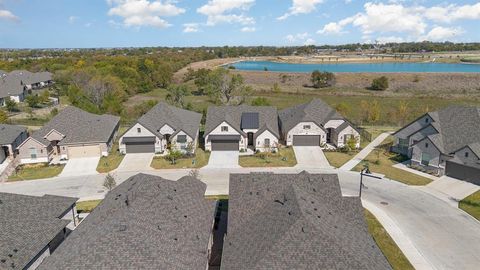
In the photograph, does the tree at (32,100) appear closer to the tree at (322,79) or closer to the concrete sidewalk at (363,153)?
the concrete sidewalk at (363,153)

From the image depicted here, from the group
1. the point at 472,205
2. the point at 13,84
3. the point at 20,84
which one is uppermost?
the point at 13,84

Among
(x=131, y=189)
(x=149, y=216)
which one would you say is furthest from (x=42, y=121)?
(x=149, y=216)

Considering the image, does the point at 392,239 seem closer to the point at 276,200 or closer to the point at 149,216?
the point at 276,200

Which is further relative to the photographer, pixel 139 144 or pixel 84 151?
pixel 139 144

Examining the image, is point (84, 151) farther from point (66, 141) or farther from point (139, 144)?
point (139, 144)

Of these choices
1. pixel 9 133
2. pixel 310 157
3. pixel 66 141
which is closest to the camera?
pixel 310 157

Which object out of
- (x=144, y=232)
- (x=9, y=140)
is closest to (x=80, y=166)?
(x=9, y=140)

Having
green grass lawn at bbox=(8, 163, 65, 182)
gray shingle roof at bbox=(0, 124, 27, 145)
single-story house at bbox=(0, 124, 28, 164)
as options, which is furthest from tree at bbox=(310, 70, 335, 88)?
single-story house at bbox=(0, 124, 28, 164)

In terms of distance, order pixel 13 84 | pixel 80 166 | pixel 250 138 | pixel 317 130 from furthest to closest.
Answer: pixel 13 84
pixel 250 138
pixel 317 130
pixel 80 166
